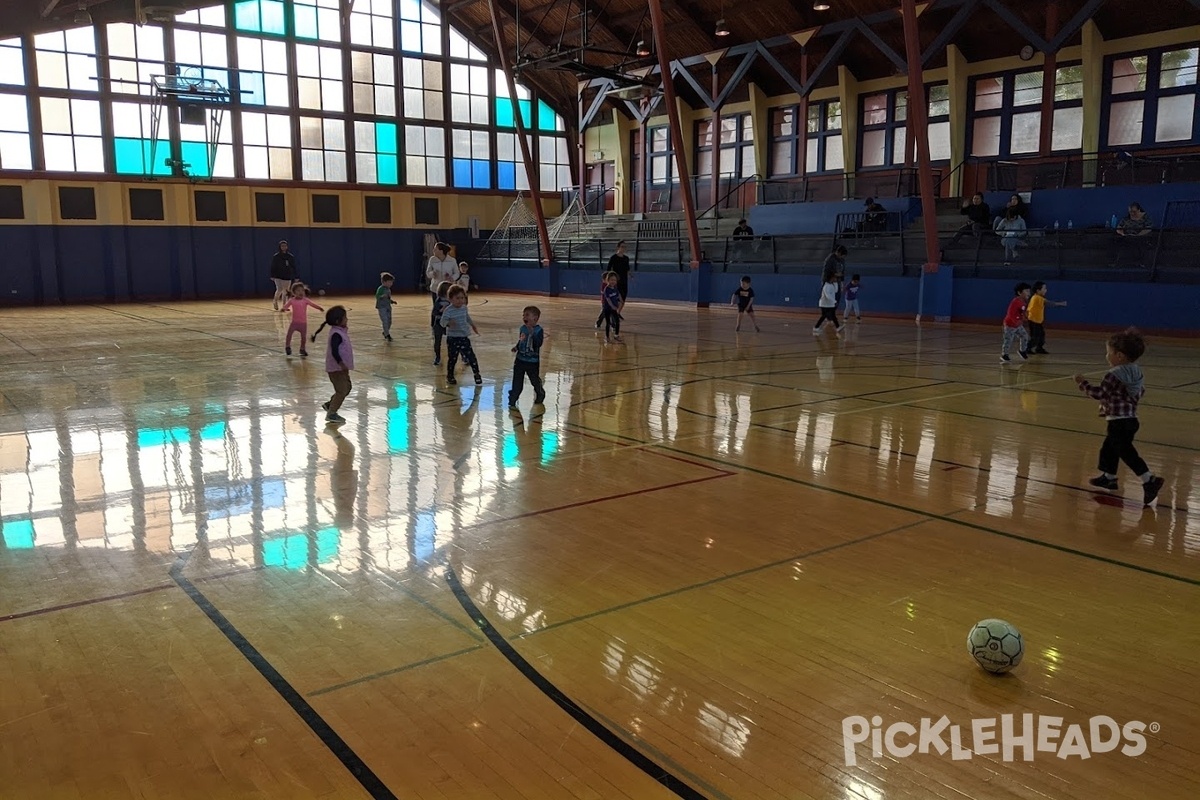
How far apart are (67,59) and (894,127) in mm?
27980

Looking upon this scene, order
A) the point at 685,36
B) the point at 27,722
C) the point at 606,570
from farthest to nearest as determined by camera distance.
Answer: the point at 685,36 → the point at 606,570 → the point at 27,722

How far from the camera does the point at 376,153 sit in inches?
1474

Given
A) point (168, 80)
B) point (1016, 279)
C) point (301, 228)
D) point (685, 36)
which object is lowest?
point (1016, 279)

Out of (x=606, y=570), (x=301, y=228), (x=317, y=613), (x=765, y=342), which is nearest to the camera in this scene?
(x=317, y=613)

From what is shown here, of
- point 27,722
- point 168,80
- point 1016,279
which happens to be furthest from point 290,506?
point 168,80

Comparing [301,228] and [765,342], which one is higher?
[301,228]

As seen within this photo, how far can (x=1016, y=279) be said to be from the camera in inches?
836

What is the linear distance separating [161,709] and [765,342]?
15030 millimetres

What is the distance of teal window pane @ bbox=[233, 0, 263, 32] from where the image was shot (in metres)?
33.3

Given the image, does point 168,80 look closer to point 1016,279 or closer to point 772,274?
point 772,274

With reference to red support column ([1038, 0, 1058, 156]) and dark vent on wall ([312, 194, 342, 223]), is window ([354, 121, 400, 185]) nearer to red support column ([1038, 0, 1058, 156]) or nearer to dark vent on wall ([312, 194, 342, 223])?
dark vent on wall ([312, 194, 342, 223])

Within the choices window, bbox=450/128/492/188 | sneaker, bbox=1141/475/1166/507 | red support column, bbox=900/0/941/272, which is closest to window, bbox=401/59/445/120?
window, bbox=450/128/492/188

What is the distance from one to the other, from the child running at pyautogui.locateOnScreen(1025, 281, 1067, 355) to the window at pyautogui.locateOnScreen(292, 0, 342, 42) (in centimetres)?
2983

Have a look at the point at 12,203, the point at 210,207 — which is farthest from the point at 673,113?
the point at 12,203
